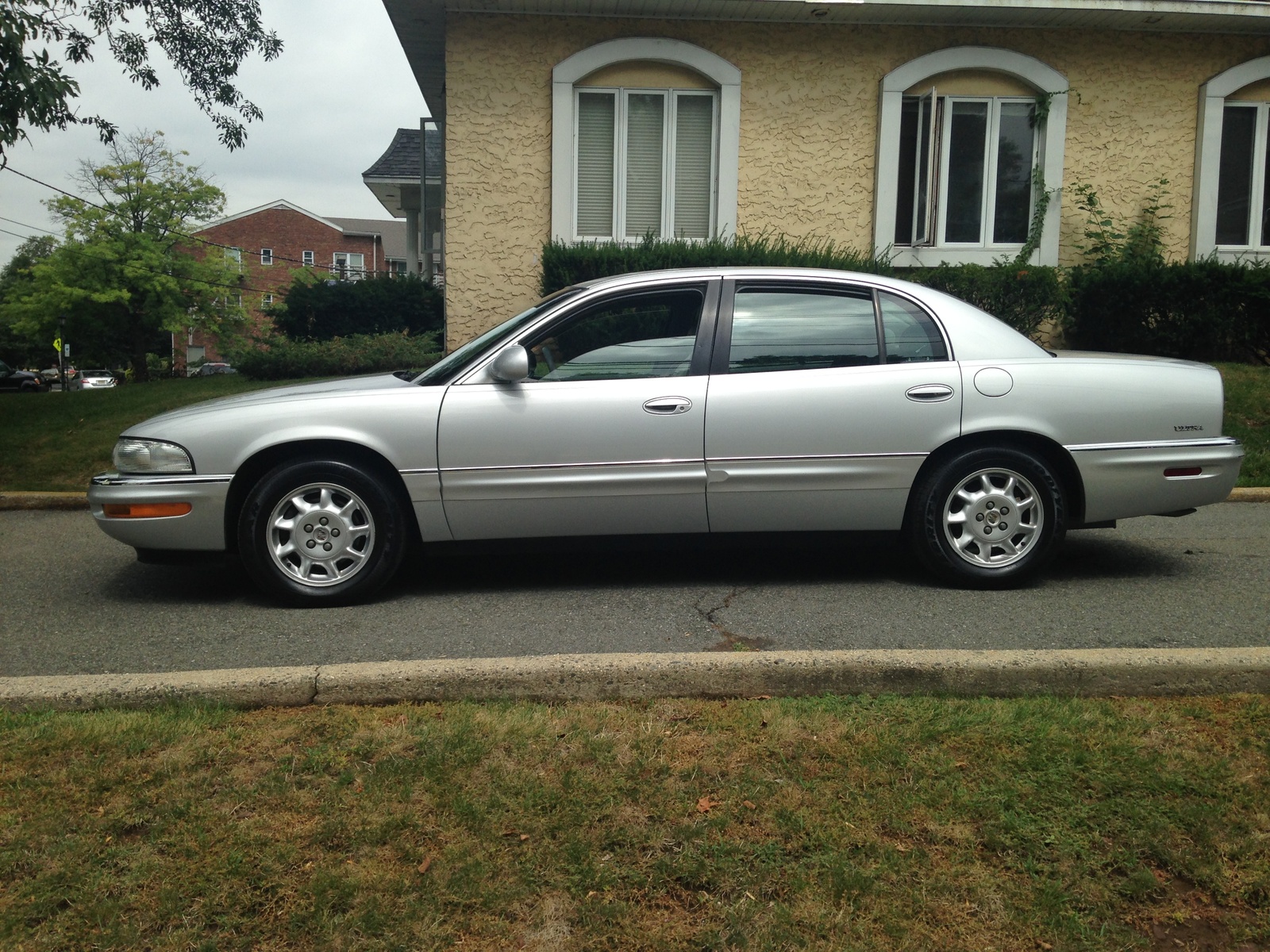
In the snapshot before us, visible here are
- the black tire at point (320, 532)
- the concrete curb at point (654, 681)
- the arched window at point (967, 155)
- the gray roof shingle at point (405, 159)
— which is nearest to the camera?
the concrete curb at point (654, 681)

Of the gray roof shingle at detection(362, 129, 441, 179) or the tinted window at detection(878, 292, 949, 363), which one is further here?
the gray roof shingle at detection(362, 129, 441, 179)

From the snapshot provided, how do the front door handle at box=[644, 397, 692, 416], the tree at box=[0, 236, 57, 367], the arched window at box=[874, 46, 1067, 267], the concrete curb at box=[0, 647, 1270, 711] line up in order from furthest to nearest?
the tree at box=[0, 236, 57, 367] < the arched window at box=[874, 46, 1067, 267] < the front door handle at box=[644, 397, 692, 416] < the concrete curb at box=[0, 647, 1270, 711]

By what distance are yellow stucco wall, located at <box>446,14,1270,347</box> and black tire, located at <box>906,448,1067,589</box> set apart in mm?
8017

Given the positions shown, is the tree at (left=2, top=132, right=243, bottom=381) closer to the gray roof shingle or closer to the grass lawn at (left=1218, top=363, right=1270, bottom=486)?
the gray roof shingle

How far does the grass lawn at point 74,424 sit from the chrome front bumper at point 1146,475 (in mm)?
7373

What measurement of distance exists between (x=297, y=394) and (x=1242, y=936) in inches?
169

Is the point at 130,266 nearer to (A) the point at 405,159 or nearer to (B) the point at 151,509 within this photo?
(A) the point at 405,159

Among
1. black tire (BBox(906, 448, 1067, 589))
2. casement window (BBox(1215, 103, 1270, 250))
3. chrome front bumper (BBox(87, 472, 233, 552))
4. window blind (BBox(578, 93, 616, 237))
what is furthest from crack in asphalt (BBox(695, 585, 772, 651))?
casement window (BBox(1215, 103, 1270, 250))

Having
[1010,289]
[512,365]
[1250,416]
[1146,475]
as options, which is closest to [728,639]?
[512,365]

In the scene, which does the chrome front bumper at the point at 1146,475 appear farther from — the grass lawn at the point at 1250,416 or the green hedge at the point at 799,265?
the green hedge at the point at 799,265

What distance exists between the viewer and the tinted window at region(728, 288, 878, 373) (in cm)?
525

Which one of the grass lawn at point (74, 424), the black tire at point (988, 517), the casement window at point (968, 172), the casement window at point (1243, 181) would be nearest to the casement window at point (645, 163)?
the casement window at point (968, 172)

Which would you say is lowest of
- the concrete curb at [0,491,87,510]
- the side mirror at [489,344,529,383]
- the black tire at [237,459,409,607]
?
the concrete curb at [0,491,87,510]

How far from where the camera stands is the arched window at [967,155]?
41.4 feet
